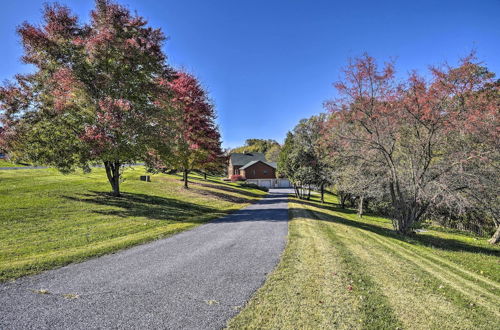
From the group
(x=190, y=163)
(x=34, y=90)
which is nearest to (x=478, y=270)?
(x=190, y=163)

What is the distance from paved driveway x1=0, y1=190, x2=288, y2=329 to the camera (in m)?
3.95

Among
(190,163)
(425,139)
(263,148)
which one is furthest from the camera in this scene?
(263,148)

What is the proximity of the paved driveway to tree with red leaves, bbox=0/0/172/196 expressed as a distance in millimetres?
8112

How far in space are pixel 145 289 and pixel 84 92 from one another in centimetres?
1260

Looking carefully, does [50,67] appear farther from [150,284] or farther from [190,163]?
[150,284]

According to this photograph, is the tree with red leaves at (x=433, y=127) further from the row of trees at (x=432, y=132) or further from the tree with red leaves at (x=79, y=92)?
the tree with red leaves at (x=79, y=92)

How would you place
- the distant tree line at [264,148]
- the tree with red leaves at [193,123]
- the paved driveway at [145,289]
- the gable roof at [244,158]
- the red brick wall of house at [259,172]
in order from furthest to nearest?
the distant tree line at [264,148], the gable roof at [244,158], the red brick wall of house at [259,172], the tree with red leaves at [193,123], the paved driveway at [145,289]

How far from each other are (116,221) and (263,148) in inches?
3606

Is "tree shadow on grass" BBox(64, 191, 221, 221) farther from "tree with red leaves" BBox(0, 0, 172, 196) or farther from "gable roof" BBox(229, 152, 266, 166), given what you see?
"gable roof" BBox(229, 152, 266, 166)

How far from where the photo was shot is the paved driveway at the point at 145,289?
3951 mm

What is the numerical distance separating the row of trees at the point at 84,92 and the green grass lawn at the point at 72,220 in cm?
240

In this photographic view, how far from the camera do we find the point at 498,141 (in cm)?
1146

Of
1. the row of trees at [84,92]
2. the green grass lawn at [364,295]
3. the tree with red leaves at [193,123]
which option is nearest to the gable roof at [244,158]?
the tree with red leaves at [193,123]

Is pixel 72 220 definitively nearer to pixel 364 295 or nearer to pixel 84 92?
pixel 84 92
